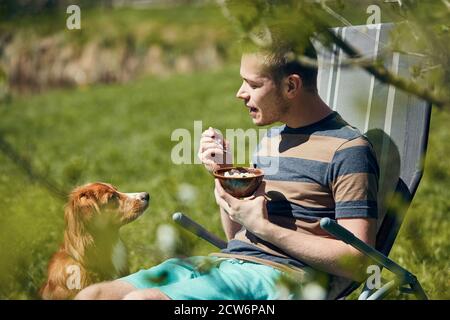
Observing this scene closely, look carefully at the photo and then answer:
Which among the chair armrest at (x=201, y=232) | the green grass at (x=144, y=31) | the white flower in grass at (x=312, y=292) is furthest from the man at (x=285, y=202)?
the green grass at (x=144, y=31)

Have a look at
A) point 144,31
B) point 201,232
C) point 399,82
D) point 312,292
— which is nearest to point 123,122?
point 144,31

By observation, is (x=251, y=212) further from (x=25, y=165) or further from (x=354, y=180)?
(x=25, y=165)

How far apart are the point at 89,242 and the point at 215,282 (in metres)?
0.43

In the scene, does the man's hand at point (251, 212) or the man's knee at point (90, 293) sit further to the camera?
the man's hand at point (251, 212)

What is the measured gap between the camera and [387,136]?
3.01 meters

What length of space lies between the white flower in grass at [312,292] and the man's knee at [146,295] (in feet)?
1.35

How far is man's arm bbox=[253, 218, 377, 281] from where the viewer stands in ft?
7.93

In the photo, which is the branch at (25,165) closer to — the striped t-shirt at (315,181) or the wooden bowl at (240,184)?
the wooden bowl at (240,184)

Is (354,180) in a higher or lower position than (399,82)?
lower

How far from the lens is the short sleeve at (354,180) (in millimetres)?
2414

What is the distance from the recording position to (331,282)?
2.54m

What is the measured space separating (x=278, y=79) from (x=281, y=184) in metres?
0.34

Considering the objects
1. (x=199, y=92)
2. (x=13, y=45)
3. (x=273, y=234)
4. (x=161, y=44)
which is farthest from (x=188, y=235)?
(x=161, y=44)
